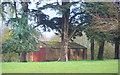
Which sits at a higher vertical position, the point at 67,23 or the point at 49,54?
the point at 67,23

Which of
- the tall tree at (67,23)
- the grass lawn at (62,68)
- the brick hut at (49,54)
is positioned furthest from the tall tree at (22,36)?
the brick hut at (49,54)

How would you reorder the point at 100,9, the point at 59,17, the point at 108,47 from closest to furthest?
the point at 100,9 → the point at 59,17 → the point at 108,47

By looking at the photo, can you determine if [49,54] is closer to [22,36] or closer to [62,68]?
[22,36]

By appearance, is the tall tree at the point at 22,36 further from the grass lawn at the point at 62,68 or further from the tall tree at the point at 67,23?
the grass lawn at the point at 62,68

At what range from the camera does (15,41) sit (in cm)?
2289

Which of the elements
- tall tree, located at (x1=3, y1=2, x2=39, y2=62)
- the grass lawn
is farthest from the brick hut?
the grass lawn

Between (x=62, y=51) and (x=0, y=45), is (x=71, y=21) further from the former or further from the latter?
(x=0, y=45)

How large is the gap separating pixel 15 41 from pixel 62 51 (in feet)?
18.9

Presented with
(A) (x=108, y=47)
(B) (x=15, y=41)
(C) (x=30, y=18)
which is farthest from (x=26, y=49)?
(A) (x=108, y=47)

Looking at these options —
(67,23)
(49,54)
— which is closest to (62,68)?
(67,23)

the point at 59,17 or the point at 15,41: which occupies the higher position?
the point at 59,17

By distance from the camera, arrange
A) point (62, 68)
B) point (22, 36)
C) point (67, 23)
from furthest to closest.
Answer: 1. point (67, 23)
2. point (22, 36)
3. point (62, 68)

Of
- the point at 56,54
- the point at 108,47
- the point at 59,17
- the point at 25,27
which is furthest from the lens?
→ the point at 108,47

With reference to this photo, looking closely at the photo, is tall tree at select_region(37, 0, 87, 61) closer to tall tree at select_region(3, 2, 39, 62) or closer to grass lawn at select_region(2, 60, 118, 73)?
tall tree at select_region(3, 2, 39, 62)
